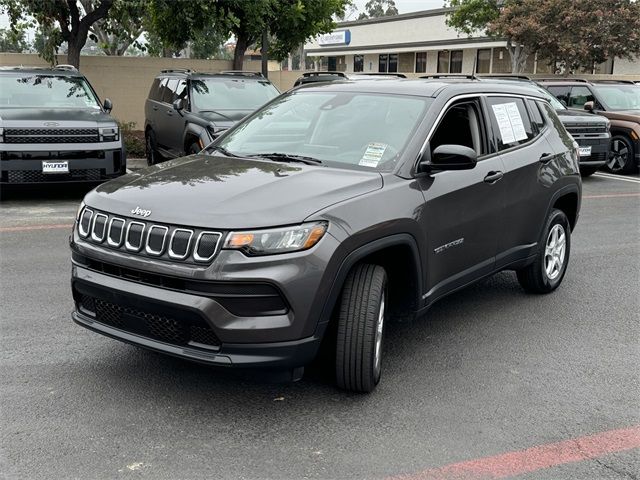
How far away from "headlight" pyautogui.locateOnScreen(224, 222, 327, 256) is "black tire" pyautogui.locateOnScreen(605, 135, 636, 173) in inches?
505

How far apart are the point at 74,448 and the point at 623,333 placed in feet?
12.9

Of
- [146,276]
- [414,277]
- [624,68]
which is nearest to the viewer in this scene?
[146,276]

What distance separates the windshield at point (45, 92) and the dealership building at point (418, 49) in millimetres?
30537

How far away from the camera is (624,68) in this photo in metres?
35.7

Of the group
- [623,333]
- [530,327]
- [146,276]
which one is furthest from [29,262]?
[623,333]

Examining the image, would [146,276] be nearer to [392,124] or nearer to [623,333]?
[392,124]

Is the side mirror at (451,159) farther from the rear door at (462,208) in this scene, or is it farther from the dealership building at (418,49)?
the dealership building at (418,49)

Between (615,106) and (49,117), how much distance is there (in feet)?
38.2

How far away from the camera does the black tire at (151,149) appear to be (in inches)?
510

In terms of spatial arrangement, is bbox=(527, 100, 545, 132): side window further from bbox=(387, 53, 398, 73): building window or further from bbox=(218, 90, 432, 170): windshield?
bbox=(387, 53, 398, 73): building window

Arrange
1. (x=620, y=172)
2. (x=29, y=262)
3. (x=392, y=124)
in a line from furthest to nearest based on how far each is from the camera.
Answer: (x=620, y=172) < (x=29, y=262) < (x=392, y=124)

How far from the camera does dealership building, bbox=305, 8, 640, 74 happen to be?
40300 mm

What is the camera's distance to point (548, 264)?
6.12 metres

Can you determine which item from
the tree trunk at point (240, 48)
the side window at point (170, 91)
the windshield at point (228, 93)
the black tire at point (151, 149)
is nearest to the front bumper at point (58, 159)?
the windshield at point (228, 93)
